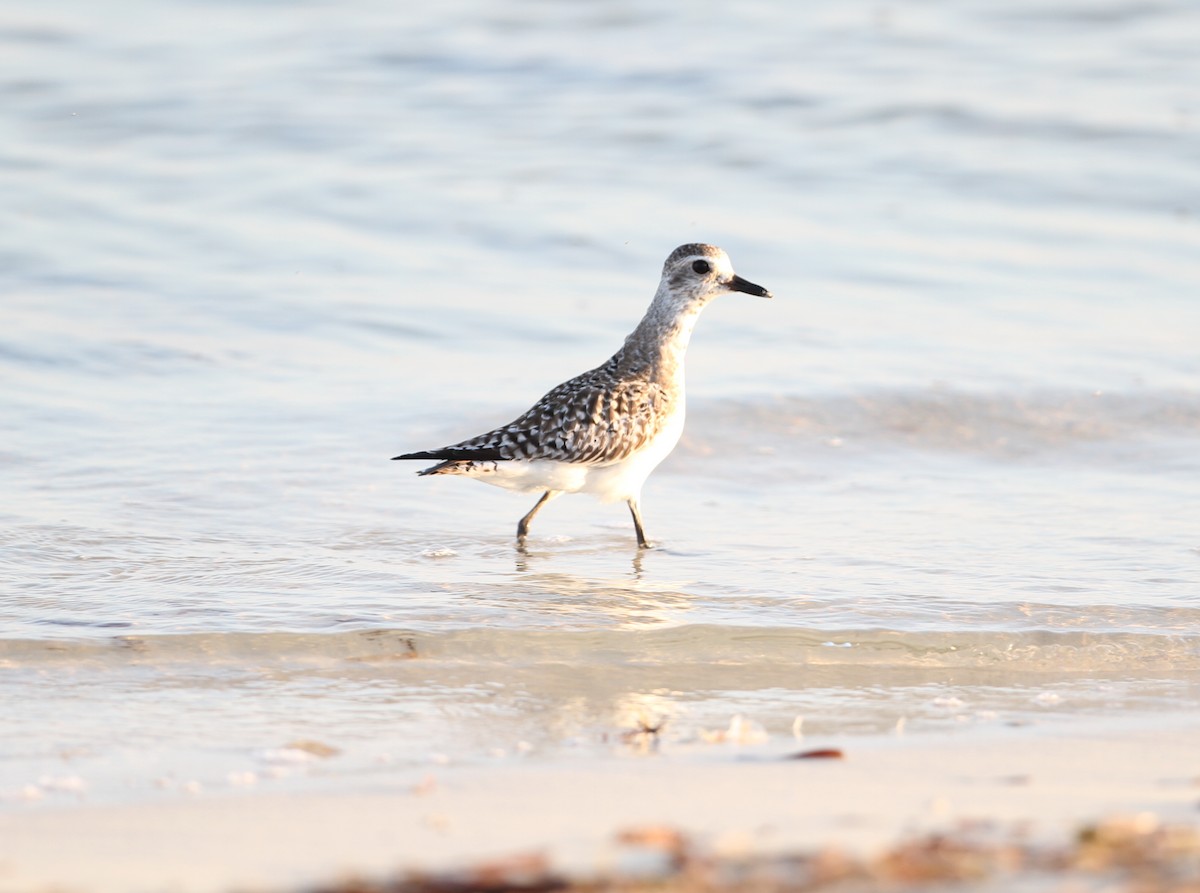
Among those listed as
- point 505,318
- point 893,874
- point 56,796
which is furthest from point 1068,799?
point 505,318

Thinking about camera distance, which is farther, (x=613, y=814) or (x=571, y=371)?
(x=571, y=371)

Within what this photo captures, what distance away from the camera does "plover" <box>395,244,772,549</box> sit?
27.2ft

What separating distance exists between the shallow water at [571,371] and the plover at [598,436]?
33 cm

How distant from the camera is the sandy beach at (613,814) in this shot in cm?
402

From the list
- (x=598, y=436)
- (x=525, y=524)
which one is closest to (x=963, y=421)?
(x=598, y=436)

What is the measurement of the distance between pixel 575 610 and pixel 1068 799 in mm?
2872

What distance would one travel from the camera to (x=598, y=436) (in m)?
8.45

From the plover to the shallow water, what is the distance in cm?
33

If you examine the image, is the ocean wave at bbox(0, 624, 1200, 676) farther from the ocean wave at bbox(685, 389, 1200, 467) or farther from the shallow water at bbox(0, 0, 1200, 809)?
the ocean wave at bbox(685, 389, 1200, 467)

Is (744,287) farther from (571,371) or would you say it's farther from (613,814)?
(613,814)

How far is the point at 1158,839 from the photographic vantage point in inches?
155

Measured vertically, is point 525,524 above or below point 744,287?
below

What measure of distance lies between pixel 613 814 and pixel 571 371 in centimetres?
705

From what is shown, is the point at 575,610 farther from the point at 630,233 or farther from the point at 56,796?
the point at 630,233
